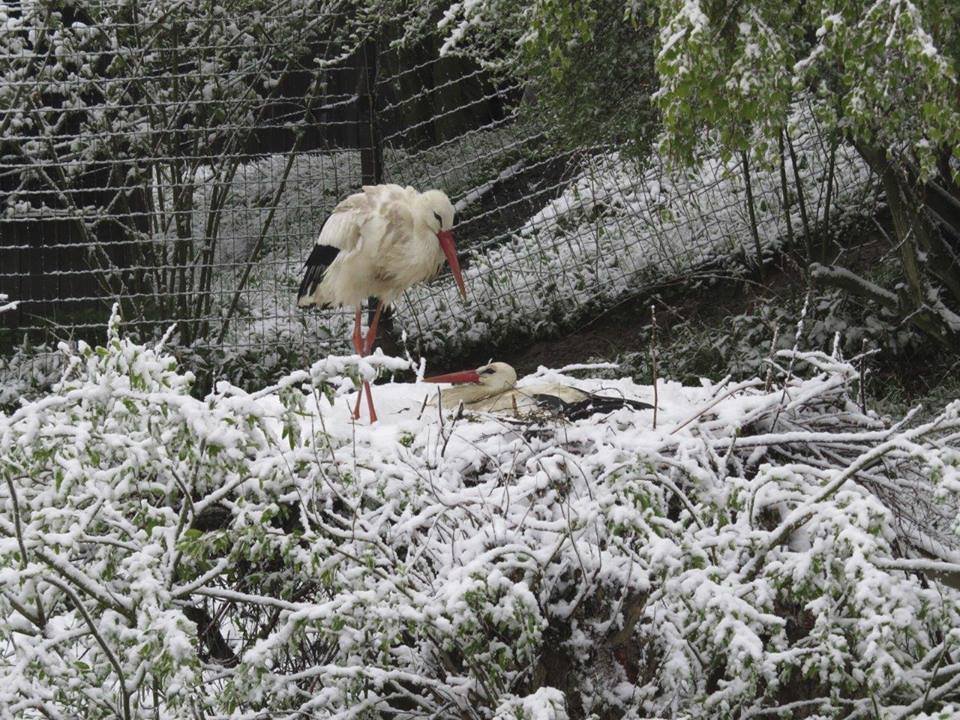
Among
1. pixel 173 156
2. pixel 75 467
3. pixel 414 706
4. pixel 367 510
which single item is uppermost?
pixel 173 156

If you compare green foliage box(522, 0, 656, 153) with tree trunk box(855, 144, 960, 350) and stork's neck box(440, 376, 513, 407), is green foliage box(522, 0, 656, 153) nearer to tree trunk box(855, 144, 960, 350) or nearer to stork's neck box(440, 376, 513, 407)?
tree trunk box(855, 144, 960, 350)

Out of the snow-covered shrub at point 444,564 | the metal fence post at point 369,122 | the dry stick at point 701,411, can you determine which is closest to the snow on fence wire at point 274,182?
→ the metal fence post at point 369,122

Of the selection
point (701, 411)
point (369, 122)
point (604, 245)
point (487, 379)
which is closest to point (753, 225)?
point (604, 245)

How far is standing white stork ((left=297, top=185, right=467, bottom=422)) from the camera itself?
5.36 metres

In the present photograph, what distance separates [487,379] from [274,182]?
339 centimetres

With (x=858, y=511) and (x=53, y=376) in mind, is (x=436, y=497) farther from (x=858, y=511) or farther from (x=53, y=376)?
(x=53, y=376)

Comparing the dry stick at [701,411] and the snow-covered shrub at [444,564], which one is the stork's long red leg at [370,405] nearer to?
the snow-covered shrub at [444,564]

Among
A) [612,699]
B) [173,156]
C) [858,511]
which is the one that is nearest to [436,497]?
[612,699]

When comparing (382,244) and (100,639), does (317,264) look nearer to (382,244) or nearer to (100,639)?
(382,244)

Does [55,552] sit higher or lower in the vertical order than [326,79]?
lower

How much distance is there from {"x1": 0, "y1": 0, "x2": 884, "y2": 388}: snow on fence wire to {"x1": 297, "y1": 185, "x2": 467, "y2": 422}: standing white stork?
1.63m

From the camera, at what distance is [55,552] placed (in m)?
2.83

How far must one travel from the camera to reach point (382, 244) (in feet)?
17.5

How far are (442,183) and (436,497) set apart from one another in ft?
16.7
